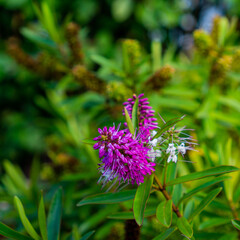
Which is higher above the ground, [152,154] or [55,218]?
[152,154]

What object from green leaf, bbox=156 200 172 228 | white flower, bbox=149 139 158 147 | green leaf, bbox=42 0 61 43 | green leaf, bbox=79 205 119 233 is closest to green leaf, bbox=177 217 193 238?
green leaf, bbox=156 200 172 228

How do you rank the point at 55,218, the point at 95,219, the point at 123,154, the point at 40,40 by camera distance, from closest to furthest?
1. the point at 123,154
2. the point at 55,218
3. the point at 95,219
4. the point at 40,40

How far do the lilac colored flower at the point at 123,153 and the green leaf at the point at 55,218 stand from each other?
20cm

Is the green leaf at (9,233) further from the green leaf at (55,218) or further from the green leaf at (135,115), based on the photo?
the green leaf at (135,115)

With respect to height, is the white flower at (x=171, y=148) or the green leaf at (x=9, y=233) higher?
the white flower at (x=171, y=148)

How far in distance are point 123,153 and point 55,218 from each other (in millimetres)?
250

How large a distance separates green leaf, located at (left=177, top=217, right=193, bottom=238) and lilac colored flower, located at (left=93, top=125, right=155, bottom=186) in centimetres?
10

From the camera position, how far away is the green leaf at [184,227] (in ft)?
1.42

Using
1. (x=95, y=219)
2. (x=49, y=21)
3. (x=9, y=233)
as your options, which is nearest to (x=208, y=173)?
(x=9, y=233)

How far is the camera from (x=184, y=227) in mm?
449

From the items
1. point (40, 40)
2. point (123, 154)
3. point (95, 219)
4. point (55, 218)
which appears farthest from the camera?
point (40, 40)

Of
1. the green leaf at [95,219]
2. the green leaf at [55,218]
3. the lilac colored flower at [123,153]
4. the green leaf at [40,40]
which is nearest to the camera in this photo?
the lilac colored flower at [123,153]

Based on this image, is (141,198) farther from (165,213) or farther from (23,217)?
(23,217)

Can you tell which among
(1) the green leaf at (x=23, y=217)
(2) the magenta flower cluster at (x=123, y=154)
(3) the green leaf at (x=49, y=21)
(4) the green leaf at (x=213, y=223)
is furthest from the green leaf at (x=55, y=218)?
(3) the green leaf at (x=49, y=21)
